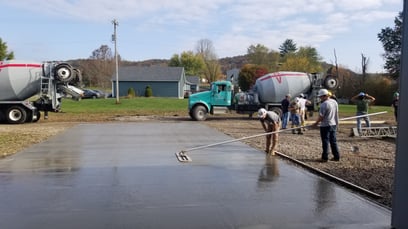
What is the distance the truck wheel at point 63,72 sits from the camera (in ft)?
80.1

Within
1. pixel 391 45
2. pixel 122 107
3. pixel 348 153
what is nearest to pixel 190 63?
pixel 391 45

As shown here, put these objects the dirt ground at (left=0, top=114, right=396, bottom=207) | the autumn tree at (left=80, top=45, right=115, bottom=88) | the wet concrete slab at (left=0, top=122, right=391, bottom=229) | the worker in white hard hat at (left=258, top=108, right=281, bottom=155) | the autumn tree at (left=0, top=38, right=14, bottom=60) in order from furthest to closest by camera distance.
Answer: the autumn tree at (left=80, top=45, right=115, bottom=88)
the autumn tree at (left=0, top=38, right=14, bottom=60)
the worker in white hard hat at (left=258, top=108, right=281, bottom=155)
the dirt ground at (left=0, top=114, right=396, bottom=207)
the wet concrete slab at (left=0, top=122, right=391, bottom=229)

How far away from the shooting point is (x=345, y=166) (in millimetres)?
10180

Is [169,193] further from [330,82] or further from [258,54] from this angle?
[258,54]

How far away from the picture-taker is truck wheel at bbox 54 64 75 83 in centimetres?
2441

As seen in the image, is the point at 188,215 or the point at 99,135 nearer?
the point at 188,215

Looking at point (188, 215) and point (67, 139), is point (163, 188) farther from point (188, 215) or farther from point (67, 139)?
point (67, 139)

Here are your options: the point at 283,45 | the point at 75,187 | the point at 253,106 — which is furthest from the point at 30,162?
the point at 283,45

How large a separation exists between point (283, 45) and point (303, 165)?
12429 centimetres

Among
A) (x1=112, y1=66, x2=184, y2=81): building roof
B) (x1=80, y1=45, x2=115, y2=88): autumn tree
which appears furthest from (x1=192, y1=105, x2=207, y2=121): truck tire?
(x1=80, y1=45, x2=115, y2=88): autumn tree

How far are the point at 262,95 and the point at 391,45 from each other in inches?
1484

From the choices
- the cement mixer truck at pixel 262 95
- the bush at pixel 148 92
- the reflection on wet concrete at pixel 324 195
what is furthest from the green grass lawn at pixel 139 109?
the reflection on wet concrete at pixel 324 195

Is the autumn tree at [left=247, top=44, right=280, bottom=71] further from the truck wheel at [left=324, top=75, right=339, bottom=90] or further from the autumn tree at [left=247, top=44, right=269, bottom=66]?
the truck wheel at [left=324, top=75, right=339, bottom=90]

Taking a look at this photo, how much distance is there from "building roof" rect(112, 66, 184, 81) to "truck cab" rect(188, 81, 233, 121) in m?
43.8
